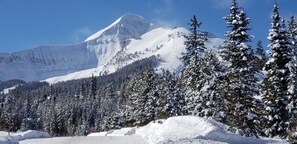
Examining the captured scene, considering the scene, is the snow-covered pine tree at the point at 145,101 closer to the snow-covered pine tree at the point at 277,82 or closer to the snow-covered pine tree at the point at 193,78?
the snow-covered pine tree at the point at 193,78

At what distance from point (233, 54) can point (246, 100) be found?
13.6 ft

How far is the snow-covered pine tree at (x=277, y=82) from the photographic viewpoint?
3484 cm

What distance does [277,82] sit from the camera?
35.5 meters

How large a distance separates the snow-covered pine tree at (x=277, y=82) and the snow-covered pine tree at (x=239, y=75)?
149 cm

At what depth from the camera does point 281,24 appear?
36625 millimetres

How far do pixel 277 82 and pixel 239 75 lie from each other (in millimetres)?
3257

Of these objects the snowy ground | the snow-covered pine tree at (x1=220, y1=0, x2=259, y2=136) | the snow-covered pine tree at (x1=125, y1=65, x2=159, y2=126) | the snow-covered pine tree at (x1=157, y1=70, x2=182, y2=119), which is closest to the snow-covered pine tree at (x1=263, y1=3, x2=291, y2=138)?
the snow-covered pine tree at (x1=220, y1=0, x2=259, y2=136)

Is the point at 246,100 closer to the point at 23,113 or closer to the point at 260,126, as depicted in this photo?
the point at 260,126

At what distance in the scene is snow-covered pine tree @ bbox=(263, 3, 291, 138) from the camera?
114ft

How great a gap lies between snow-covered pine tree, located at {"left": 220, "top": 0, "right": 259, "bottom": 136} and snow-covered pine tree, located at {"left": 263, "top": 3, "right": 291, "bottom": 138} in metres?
1.49

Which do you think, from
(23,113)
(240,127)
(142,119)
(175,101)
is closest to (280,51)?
(240,127)

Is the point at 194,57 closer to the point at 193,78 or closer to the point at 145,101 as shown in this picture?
the point at 193,78


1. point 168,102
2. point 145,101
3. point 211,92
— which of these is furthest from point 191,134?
point 145,101

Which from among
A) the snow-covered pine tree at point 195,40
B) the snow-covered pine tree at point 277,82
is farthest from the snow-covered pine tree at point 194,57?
the snow-covered pine tree at point 277,82
